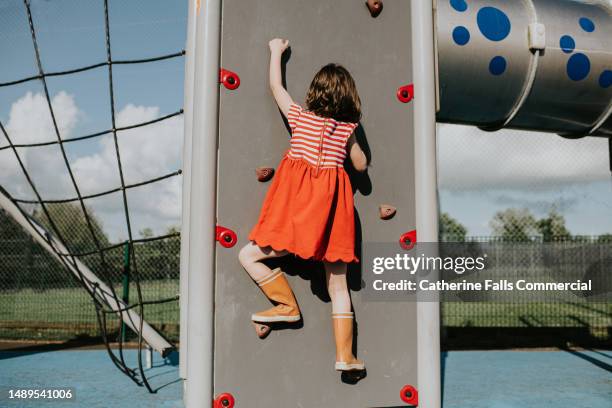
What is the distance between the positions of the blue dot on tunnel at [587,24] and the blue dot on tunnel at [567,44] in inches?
5.2

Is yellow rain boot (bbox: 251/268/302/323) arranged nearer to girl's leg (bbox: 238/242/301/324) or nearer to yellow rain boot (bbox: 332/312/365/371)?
girl's leg (bbox: 238/242/301/324)

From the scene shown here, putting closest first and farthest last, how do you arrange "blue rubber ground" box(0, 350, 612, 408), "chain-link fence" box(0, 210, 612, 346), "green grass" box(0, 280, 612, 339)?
"blue rubber ground" box(0, 350, 612, 408)
"green grass" box(0, 280, 612, 339)
"chain-link fence" box(0, 210, 612, 346)

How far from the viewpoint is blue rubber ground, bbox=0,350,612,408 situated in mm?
3334

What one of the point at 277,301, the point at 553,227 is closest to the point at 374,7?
the point at 277,301

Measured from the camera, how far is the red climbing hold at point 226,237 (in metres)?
1.63

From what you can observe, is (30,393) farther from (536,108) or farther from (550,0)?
(550,0)

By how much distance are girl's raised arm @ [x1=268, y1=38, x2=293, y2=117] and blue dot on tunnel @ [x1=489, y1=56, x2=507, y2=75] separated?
1528 millimetres

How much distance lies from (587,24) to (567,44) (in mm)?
223

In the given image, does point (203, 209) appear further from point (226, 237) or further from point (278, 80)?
point (278, 80)

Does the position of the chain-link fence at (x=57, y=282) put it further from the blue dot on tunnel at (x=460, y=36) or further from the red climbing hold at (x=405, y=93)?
the red climbing hold at (x=405, y=93)

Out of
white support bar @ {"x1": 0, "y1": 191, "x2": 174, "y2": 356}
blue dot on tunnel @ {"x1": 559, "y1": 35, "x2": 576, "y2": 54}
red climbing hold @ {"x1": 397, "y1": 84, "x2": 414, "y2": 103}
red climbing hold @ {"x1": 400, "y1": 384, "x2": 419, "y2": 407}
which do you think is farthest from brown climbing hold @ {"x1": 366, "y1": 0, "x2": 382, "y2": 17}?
white support bar @ {"x1": 0, "y1": 191, "x2": 174, "y2": 356}

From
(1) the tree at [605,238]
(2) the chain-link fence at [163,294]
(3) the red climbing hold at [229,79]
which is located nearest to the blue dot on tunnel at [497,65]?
(3) the red climbing hold at [229,79]

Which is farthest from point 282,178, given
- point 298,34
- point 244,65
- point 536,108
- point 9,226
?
point 9,226

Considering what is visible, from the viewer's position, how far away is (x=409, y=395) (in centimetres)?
171
